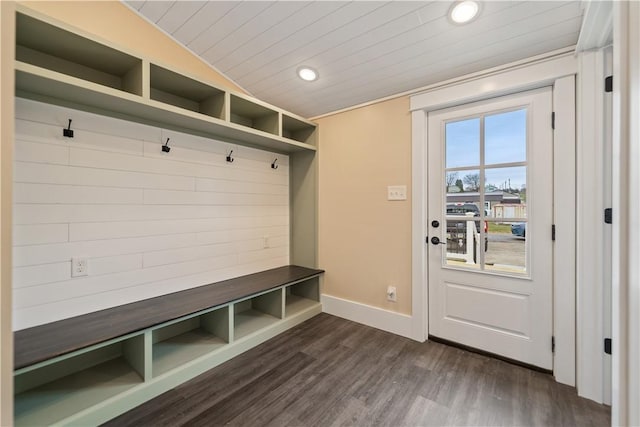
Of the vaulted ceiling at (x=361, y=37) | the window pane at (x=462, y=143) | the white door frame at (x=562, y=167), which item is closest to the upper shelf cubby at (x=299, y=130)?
the vaulted ceiling at (x=361, y=37)

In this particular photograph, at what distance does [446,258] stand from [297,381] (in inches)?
61.3

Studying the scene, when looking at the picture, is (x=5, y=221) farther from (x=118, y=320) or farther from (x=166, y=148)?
(x=166, y=148)

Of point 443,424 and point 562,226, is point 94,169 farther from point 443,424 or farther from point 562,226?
point 562,226

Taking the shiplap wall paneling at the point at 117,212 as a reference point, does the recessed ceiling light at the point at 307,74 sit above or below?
above

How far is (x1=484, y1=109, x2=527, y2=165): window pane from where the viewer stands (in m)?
1.96

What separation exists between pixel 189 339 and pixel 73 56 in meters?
2.13

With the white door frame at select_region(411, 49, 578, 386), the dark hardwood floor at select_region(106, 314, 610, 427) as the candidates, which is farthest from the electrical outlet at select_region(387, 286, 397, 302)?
the white door frame at select_region(411, 49, 578, 386)

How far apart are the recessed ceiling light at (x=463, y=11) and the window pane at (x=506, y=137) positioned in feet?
2.54

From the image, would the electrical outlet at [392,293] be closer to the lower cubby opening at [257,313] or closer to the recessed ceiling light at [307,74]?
the lower cubby opening at [257,313]

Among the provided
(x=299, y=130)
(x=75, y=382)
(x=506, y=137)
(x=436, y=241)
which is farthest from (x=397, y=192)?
(x=75, y=382)

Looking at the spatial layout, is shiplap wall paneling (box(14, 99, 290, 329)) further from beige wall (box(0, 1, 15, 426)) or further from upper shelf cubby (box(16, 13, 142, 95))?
beige wall (box(0, 1, 15, 426))

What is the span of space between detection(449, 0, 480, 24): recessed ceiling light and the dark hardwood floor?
92.7 inches

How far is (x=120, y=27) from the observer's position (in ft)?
6.07

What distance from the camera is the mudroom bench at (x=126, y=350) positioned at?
137cm
